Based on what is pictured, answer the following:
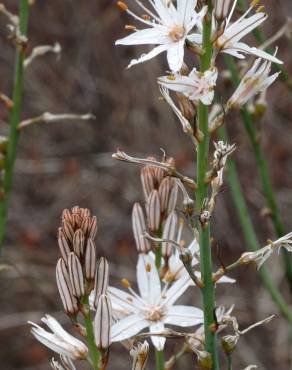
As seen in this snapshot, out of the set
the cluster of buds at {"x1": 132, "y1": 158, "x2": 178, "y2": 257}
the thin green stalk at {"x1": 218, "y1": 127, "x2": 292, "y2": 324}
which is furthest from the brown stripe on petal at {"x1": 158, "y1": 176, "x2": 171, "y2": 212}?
the thin green stalk at {"x1": 218, "y1": 127, "x2": 292, "y2": 324}

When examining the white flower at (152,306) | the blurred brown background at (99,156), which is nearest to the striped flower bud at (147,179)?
the white flower at (152,306)

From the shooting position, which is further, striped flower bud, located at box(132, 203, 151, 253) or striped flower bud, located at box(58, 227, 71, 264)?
striped flower bud, located at box(132, 203, 151, 253)

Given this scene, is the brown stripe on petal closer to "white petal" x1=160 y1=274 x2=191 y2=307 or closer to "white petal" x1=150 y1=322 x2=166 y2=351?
"white petal" x1=160 y1=274 x2=191 y2=307

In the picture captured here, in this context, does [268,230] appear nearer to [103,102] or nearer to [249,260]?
[103,102]

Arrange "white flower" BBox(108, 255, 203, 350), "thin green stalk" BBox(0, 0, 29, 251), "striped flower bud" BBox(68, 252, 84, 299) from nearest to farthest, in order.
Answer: "striped flower bud" BBox(68, 252, 84, 299) < "white flower" BBox(108, 255, 203, 350) < "thin green stalk" BBox(0, 0, 29, 251)

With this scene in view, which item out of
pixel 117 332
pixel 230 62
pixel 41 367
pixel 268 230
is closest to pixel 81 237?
pixel 117 332

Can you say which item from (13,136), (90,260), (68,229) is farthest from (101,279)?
(13,136)
